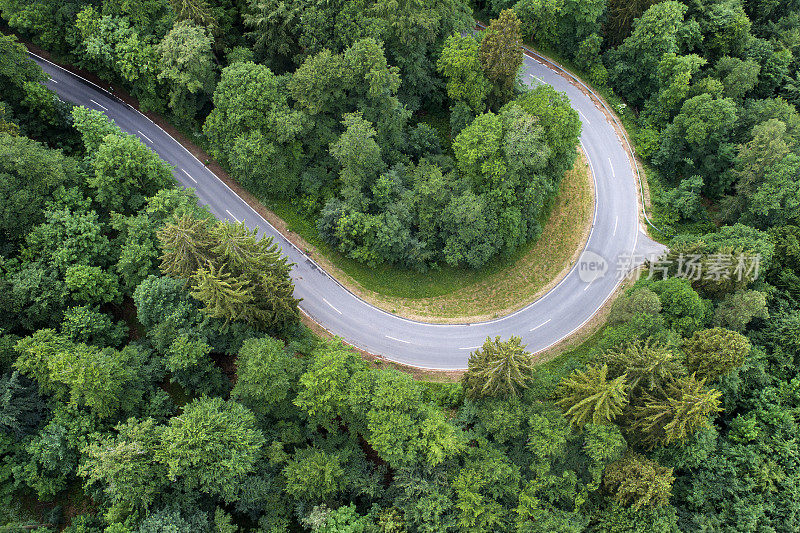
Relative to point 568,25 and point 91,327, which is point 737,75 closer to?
point 568,25

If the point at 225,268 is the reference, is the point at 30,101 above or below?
above

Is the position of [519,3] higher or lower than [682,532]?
higher

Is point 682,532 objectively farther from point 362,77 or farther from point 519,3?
point 519,3

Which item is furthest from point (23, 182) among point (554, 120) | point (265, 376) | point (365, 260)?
point (554, 120)

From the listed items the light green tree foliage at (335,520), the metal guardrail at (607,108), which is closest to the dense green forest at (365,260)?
the light green tree foliage at (335,520)

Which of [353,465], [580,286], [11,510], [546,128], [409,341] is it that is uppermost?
[546,128]

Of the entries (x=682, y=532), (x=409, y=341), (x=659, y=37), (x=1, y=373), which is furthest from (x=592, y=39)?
(x=1, y=373)

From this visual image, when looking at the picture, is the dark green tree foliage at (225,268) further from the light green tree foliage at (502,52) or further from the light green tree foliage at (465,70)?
the light green tree foliage at (502,52)
